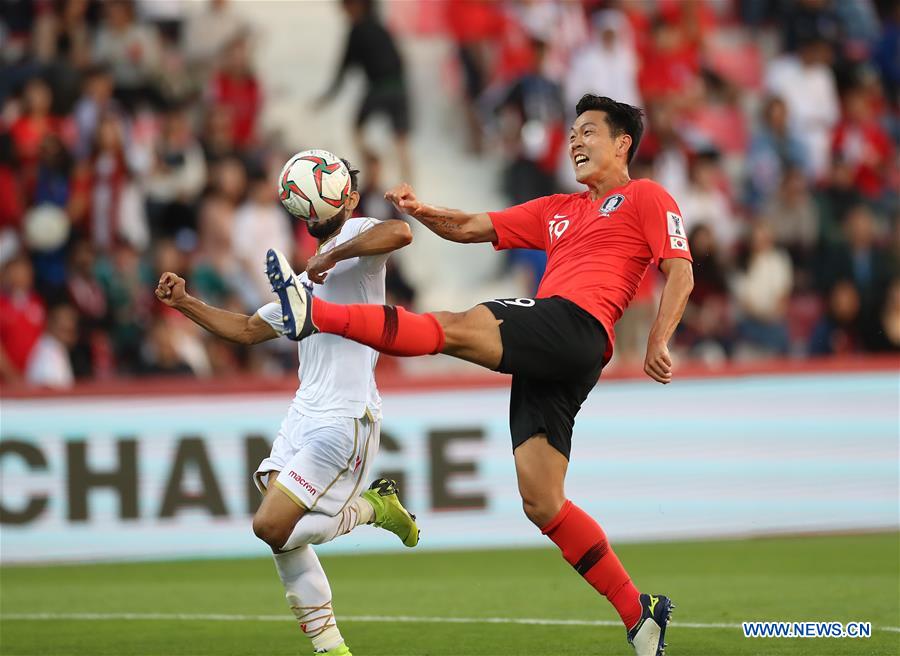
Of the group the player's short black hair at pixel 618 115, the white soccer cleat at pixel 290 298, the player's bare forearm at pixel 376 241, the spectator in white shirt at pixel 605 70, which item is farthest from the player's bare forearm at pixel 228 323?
the spectator in white shirt at pixel 605 70

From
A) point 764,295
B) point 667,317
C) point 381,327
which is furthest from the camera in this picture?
point 764,295

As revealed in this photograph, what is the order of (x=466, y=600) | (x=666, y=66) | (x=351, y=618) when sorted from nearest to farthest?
1. (x=351, y=618)
2. (x=466, y=600)
3. (x=666, y=66)

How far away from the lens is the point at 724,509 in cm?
1362

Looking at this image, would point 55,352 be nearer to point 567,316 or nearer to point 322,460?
point 322,460

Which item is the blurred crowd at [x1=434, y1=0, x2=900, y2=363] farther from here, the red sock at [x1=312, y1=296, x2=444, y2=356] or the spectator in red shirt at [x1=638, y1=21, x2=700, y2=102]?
the red sock at [x1=312, y1=296, x2=444, y2=356]

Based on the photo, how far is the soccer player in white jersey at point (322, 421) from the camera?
7430 mm

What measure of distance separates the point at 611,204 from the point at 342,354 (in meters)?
1.58

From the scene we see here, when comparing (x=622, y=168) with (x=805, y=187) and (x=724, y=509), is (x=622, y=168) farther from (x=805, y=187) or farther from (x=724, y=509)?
(x=805, y=187)

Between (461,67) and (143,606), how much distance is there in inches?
395

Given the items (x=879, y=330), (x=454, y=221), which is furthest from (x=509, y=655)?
(x=879, y=330)

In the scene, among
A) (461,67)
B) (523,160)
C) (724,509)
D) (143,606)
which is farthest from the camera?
(461,67)

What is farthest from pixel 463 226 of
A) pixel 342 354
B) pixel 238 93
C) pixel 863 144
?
pixel 863 144

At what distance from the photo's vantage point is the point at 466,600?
407 inches

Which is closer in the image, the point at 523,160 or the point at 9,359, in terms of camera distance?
the point at 9,359
